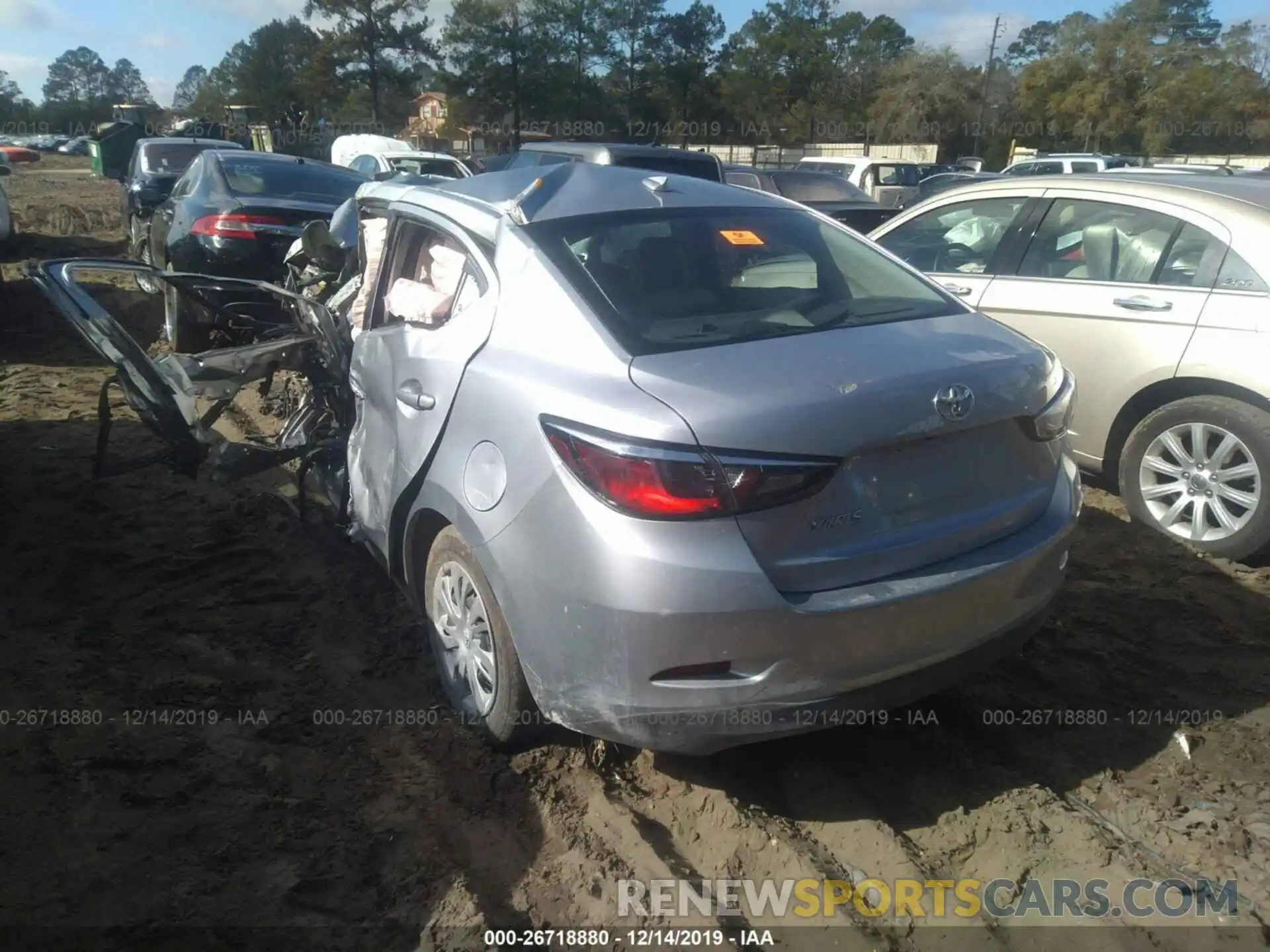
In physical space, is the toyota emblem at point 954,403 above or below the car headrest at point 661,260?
below

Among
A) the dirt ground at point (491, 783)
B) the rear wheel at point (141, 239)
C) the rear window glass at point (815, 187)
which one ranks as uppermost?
the rear window glass at point (815, 187)

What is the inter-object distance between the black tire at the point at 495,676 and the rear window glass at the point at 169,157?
38.6 feet

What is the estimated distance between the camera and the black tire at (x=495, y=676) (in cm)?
289

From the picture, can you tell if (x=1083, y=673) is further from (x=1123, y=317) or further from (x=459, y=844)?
(x=459, y=844)

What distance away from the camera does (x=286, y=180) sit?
8375 mm

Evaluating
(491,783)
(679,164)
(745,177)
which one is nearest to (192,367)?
(491,783)

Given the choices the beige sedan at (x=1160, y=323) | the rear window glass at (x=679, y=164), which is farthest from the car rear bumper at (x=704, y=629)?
the rear window glass at (x=679, y=164)

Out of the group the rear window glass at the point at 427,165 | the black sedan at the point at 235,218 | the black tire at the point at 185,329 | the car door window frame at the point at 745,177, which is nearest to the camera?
the black tire at the point at 185,329

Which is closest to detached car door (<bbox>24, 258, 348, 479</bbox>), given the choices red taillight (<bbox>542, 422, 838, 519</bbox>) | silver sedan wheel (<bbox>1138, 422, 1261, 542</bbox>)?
red taillight (<bbox>542, 422, 838, 519</bbox>)

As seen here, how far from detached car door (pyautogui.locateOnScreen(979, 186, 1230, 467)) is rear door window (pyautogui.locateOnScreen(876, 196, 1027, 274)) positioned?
0.70 feet

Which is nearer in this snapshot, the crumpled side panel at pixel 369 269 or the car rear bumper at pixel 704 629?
the car rear bumper at pixel 704 629

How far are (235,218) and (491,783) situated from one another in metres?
5.94

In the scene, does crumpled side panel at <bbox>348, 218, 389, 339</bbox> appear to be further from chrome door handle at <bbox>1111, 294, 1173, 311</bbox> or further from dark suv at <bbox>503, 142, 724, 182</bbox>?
dark suv at <bbox>503, 142, 724, 182</bbox>

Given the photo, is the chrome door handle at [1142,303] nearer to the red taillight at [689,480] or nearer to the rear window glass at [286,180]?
the red taillight at [689,480]
